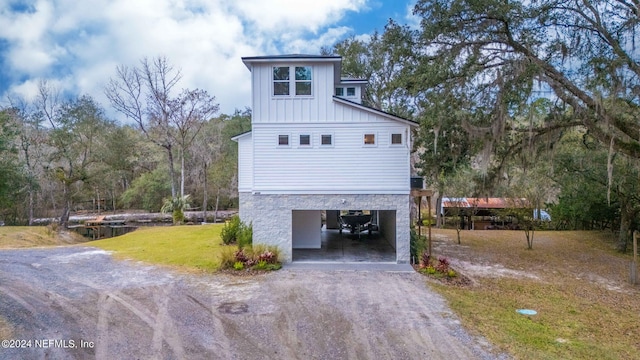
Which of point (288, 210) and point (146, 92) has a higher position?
point (146, 92)

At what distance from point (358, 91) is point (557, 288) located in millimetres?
9215

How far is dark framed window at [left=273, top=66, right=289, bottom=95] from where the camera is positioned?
10.6m

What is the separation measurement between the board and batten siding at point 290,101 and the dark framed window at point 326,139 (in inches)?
20.3

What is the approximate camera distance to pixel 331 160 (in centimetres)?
1062

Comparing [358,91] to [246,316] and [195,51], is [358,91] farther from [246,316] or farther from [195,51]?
[195,51]

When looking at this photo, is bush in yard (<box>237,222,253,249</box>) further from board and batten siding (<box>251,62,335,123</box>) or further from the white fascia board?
board and batten siding (<box>251,62,335,123</box>)

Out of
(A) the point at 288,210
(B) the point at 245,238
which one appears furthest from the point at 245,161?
(A) the point at 288,210

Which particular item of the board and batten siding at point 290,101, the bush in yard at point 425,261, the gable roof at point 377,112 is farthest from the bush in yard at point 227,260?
the gable roof at point 377,112

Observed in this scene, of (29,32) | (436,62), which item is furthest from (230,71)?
(436,62)

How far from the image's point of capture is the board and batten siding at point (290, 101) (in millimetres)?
→ 10617

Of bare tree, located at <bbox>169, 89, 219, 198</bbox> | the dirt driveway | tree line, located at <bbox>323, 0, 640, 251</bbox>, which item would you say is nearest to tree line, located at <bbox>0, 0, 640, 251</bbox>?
tree line, located at <bbox>323, 0, 640, 251</bbox>

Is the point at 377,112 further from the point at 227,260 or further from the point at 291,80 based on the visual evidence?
the point at 227,260

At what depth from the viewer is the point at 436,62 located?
31.5 feet

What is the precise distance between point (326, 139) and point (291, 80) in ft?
6.86
